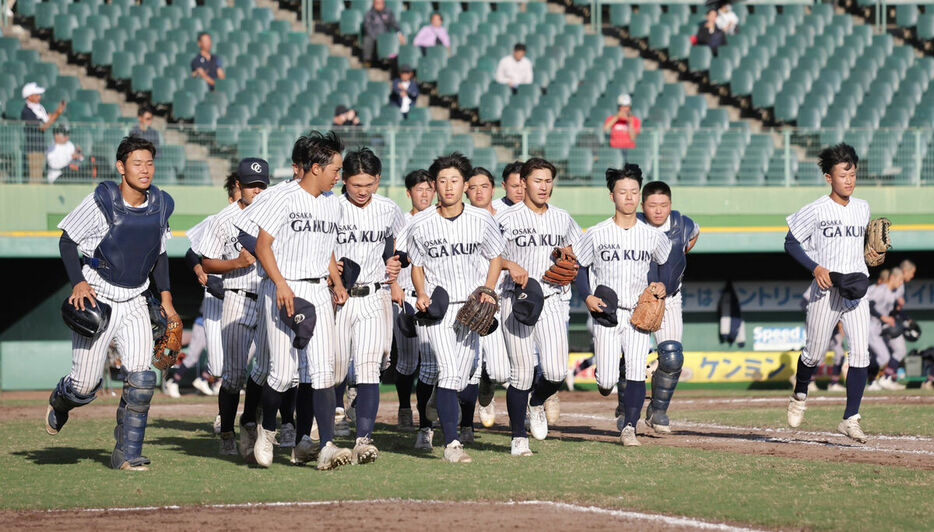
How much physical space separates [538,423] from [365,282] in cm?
222

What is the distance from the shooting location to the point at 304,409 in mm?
7945

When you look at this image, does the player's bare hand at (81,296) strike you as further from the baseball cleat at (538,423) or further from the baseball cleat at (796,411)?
the baseball cleat at (796,411)

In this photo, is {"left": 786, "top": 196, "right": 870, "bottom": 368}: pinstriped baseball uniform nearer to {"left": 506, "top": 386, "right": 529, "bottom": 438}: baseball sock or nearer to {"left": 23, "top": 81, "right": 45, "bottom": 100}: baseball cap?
{"left": 506, "top": 386, "right": 529, "bottom": 438}: baseball sock

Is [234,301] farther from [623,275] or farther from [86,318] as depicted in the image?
[623,275]

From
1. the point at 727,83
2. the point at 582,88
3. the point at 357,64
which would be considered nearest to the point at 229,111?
the point at 357,64

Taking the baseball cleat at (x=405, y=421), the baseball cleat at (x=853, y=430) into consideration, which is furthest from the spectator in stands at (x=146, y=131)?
the baseball cleat at (x=853, y=430)

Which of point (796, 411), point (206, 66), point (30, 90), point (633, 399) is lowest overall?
point (796, 411)

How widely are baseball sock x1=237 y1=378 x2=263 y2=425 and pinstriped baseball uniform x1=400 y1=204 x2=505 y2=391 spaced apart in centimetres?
119

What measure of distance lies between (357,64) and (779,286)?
8.23m

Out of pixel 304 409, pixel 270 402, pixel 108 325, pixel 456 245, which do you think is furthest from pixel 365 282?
pixel 108 325

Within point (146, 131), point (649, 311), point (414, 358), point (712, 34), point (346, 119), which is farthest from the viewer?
point (712, 34)

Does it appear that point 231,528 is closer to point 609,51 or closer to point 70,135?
point 70,135

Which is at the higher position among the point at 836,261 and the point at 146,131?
the point at 146,131

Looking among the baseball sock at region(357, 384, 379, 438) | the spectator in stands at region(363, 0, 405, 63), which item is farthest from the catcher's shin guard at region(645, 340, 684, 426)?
the spectator in stands at region(363, 0, 405, 63)
